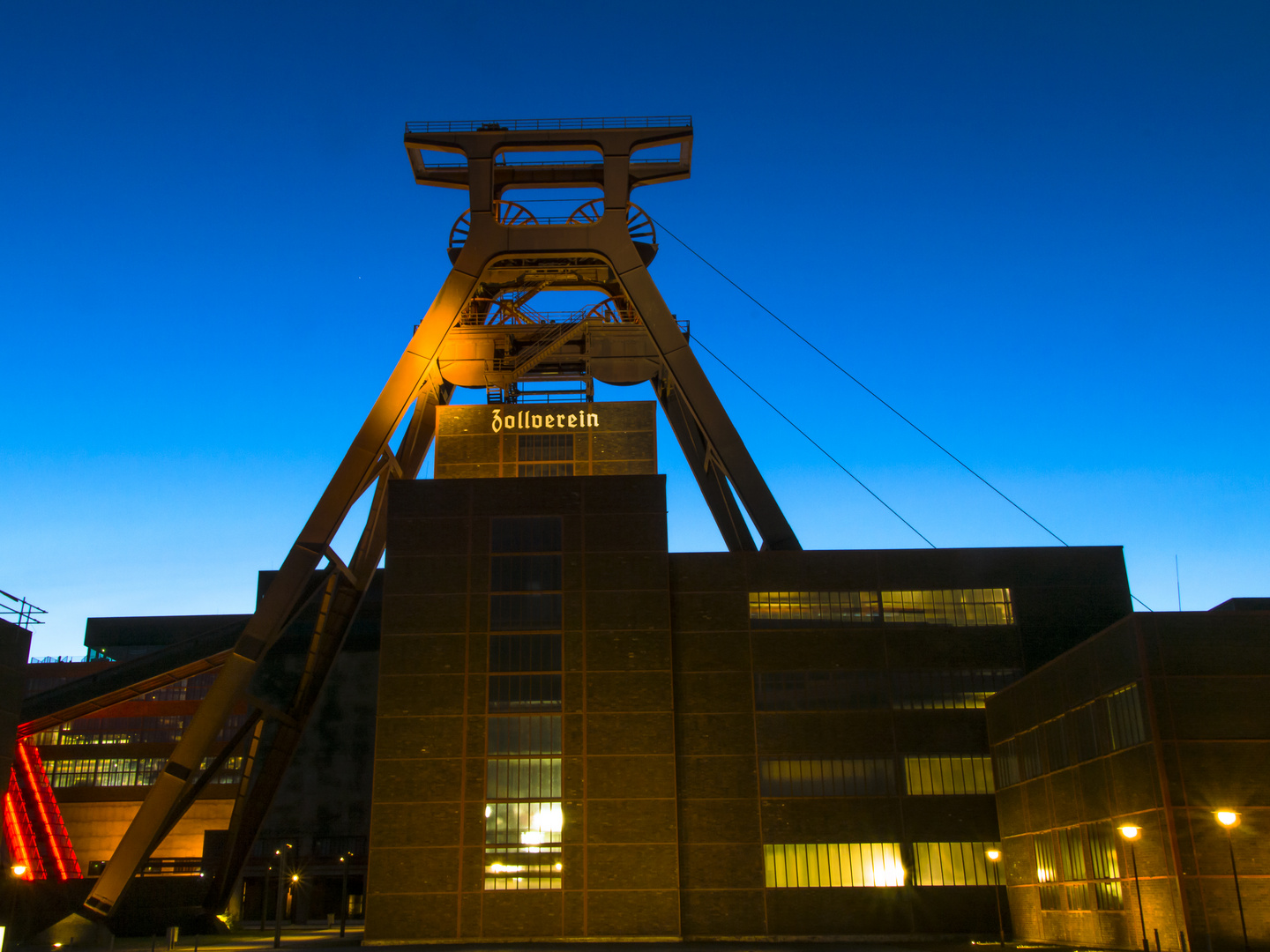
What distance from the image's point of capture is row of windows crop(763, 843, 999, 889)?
3594 cm

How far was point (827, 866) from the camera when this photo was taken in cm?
3609

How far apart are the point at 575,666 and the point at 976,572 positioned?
14660mm

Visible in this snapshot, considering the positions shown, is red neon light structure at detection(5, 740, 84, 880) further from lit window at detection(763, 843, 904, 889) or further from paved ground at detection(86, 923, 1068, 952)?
lit window at detection(763, 843, 904, 889)

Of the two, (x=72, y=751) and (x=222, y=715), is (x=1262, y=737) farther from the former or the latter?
(x=72, y=751)

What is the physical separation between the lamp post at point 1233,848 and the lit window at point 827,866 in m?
15.4

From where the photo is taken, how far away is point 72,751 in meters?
67.9

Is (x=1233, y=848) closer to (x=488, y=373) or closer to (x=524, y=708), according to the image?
(x=524, y=708)

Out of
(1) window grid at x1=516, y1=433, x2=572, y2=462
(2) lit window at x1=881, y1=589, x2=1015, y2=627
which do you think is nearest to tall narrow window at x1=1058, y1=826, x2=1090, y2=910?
(2) lit window at x1=881, y1=589, x2=1015, y2=627

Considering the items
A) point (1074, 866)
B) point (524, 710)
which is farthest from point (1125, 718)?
point (524, 710)

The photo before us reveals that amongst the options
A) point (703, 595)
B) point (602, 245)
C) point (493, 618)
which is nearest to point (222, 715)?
point (493, 618)

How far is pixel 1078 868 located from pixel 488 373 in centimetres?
2944

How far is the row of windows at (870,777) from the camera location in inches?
1448

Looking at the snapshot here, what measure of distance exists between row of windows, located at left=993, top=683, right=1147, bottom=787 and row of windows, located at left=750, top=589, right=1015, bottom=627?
4941 millimetres

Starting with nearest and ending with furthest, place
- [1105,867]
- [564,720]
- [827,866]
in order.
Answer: [1105,867], [827,866], [564,720]
